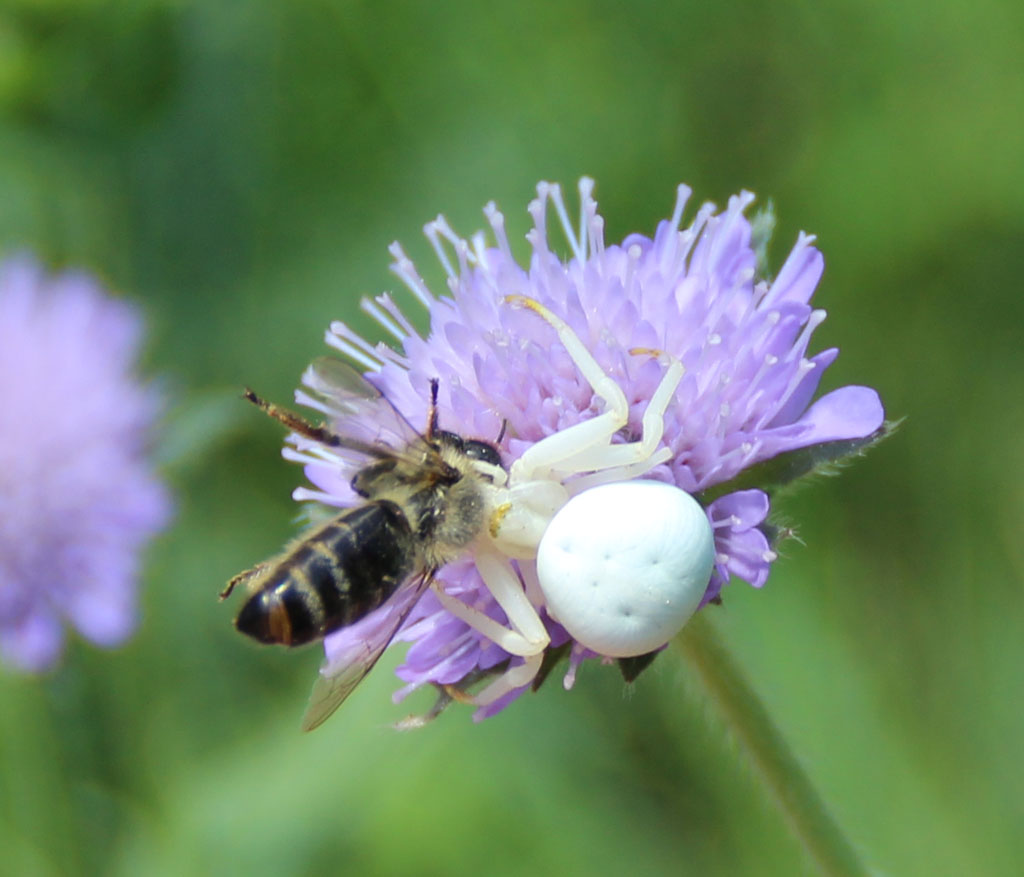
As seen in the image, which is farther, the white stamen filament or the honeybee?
the white stamen filament

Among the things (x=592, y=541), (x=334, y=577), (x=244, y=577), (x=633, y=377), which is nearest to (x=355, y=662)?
(x=334, y=577)

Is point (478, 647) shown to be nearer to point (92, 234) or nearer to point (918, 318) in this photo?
point (918, 318)

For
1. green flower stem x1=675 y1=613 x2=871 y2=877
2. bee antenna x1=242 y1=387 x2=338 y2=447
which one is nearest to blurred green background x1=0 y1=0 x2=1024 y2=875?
green flower stem x1=675 y1=613 x2=871 y2=877

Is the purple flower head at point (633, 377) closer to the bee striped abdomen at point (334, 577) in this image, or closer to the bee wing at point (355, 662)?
the bee wing at point (355, 662)

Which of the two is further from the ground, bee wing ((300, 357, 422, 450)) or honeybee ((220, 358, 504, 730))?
bee wing ((300, 357, 422, 450))

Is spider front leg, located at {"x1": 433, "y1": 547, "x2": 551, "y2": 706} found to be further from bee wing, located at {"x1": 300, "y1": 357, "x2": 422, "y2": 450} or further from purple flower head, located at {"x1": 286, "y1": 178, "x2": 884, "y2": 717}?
bee wing, located at {"x1": 300, "y1": 357, "x2": 422, "y2": 450}

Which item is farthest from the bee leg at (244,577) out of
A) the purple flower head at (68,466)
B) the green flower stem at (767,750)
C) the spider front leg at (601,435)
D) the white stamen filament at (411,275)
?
the purple flower head at (68,466)

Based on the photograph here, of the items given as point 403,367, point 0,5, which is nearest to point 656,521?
point 403,367
